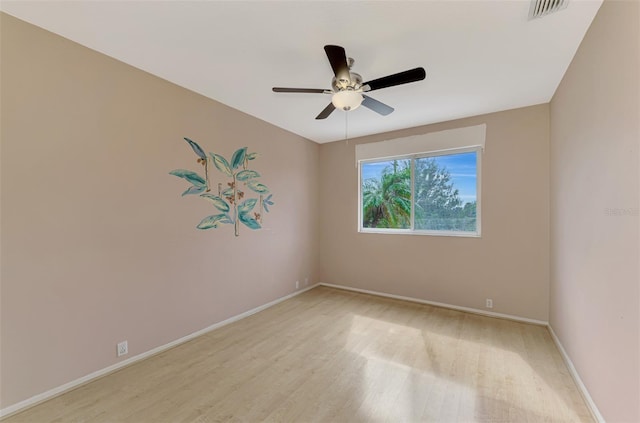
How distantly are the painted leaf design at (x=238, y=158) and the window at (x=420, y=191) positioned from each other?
1.95 metres

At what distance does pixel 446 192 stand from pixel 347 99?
2.44 metres

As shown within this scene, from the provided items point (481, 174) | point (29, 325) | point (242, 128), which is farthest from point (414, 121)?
point (29, 325)

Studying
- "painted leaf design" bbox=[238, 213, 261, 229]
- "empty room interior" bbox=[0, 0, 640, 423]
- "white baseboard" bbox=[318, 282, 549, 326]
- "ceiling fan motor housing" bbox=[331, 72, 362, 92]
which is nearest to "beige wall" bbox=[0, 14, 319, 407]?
"empty room interior" bbox=[0, 0, 640, 423]

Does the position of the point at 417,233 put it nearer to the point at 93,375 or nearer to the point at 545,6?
the point at 545,6

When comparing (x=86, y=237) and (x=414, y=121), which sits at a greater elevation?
(x=414, y=121)

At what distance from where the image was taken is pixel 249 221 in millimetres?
3479

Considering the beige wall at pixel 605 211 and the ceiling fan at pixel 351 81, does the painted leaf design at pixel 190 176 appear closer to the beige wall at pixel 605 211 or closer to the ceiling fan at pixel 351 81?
the ceiling fan at pixel 351 81

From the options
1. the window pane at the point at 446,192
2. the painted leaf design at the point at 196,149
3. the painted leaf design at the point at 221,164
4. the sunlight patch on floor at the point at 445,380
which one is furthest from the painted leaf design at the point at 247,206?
the window pane at the point at 446,192

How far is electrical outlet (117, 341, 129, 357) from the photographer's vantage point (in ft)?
7.38

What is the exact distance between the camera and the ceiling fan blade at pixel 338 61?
1664 mm

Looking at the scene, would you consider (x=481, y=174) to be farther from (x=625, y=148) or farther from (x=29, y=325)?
(x=29, y=325)

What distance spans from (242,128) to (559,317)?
4032mm

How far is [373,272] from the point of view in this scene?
432cm

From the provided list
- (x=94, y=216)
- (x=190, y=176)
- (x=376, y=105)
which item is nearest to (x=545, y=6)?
(x=376, y=105)
